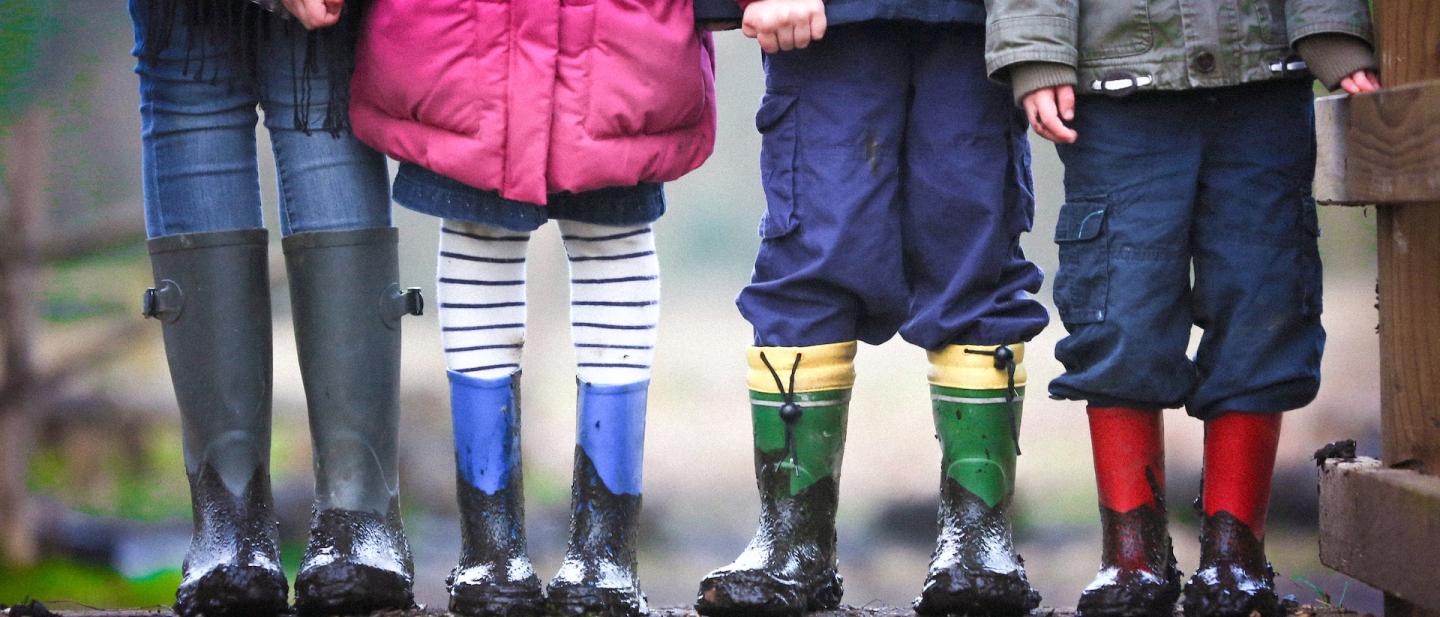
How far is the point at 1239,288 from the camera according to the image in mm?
1543

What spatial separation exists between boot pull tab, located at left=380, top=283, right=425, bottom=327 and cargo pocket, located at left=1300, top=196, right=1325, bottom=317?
101 cm

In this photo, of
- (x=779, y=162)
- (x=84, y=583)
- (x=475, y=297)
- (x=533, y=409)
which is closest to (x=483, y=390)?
(x=475, y=297)

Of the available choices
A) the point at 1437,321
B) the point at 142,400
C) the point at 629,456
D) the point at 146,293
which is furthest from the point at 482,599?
the point at 142,400

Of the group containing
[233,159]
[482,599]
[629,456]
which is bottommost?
[482,599]

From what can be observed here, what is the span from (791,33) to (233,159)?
26.0 inches

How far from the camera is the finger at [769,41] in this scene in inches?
62.4

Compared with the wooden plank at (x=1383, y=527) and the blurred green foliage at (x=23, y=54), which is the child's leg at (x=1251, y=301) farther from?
the blurred green foliage at (x=23, y=54)

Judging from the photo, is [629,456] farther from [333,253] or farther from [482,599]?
[333,253]

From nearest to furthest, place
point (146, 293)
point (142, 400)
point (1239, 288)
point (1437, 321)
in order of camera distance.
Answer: point (1437, 321) → point (1239, 288) → point (146, 293) → point (142, 400)

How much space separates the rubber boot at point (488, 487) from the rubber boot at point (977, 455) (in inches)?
18.5

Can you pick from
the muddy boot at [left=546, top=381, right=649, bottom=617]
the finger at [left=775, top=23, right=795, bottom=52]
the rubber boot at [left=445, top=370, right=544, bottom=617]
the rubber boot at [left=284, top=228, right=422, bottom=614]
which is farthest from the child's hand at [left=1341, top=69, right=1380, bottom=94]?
the rubber boot at [left=284, top=228, right=422, bottom=614]

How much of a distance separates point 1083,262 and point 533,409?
6.20ft

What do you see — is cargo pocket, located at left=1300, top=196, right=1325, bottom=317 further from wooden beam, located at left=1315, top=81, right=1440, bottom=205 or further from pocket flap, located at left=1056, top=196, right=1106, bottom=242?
pocket flap, located at left=1056, top=196, right=1106, bottom=242

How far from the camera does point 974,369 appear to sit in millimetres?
1664
